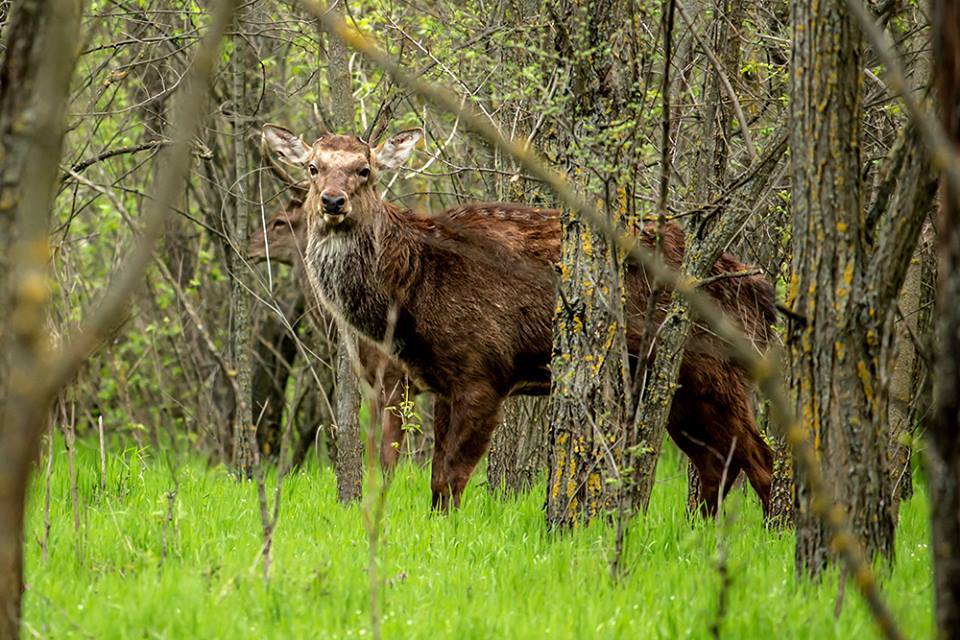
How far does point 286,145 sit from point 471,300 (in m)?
1.79

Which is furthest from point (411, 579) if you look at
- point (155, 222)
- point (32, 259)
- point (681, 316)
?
point (155, 222)

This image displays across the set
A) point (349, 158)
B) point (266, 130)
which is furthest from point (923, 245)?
point (266, 130)

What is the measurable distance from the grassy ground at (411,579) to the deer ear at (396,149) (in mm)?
2770

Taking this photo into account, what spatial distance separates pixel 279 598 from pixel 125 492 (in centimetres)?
271

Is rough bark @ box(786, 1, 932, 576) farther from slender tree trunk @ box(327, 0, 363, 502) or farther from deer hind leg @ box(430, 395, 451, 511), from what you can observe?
slender tree trunk @ box(327, 0, 363, 502)

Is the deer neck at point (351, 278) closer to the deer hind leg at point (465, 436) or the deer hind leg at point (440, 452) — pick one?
the deer hind leg at point (440, 452)

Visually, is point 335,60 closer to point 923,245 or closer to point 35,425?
point 923,245

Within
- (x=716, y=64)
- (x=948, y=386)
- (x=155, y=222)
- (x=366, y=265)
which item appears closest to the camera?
(x=155, y=222)

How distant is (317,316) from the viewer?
1167 cm

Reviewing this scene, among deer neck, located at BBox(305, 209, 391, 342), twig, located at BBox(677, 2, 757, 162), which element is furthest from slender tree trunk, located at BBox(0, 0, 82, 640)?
deer neck, located at BBox(305, 209, 391, 342)

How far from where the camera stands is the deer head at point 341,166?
8.53 metres

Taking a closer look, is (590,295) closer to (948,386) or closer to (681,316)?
(681,316)

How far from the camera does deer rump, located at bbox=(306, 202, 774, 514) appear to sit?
8523mm

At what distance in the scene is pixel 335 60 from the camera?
823cm
